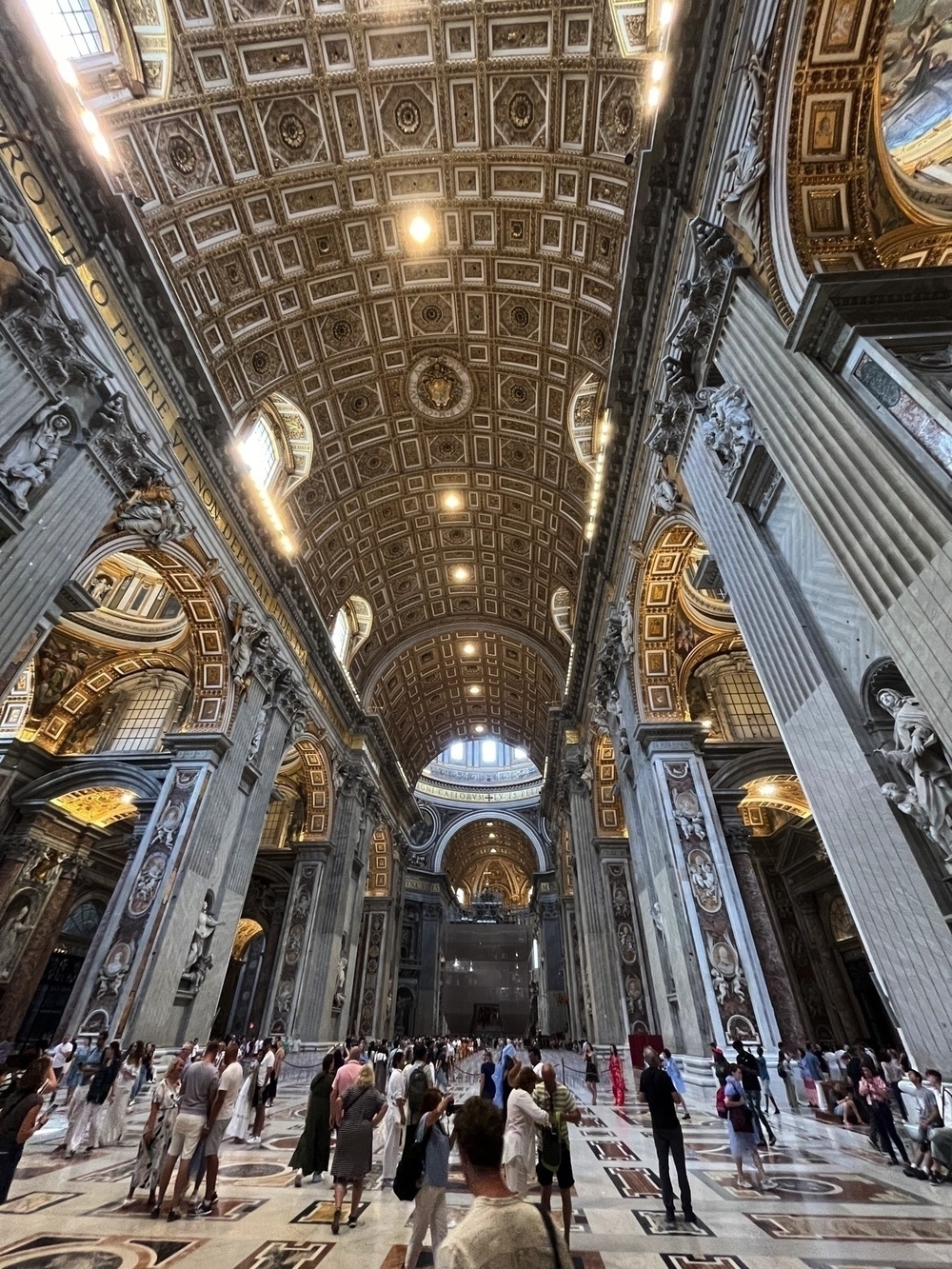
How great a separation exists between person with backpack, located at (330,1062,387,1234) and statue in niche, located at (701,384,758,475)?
292 inches

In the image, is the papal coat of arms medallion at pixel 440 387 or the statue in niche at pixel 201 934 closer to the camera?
the statue in niche at pixel 201 934

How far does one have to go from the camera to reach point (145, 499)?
422 inches

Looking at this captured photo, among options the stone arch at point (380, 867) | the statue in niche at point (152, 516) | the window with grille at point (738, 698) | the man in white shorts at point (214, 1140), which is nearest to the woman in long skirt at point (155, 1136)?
the man in white shorts at point (214, 1140)

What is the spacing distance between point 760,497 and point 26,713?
1758cm

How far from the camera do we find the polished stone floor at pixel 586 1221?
3182 millimetres

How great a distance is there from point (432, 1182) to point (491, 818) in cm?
4323

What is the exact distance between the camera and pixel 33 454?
7.79 metres

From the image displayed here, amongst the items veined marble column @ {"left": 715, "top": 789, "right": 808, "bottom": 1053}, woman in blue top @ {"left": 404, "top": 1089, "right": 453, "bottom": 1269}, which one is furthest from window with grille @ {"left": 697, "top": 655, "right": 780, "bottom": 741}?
woman in blue top @ {"left": 404, "top": 1089, "right": 453, "bottom": 1269}

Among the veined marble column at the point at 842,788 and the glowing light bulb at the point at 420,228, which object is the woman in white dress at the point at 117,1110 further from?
the glowing light bulb at the point at 420,228

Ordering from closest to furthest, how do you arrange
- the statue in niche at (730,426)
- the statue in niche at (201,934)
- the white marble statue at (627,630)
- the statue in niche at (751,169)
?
the statue in niche at (751,169)
the statue in niche at (730,426)
the statue in niche at (201,934)
the white marble statue at (627,630)

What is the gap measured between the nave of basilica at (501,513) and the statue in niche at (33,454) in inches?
3.0

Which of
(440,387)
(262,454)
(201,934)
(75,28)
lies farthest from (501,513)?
(201,934)

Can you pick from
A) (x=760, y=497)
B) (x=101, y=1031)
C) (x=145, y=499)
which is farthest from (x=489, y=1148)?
(x=145, y=499)

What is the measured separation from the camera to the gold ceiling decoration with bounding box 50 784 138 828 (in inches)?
588
